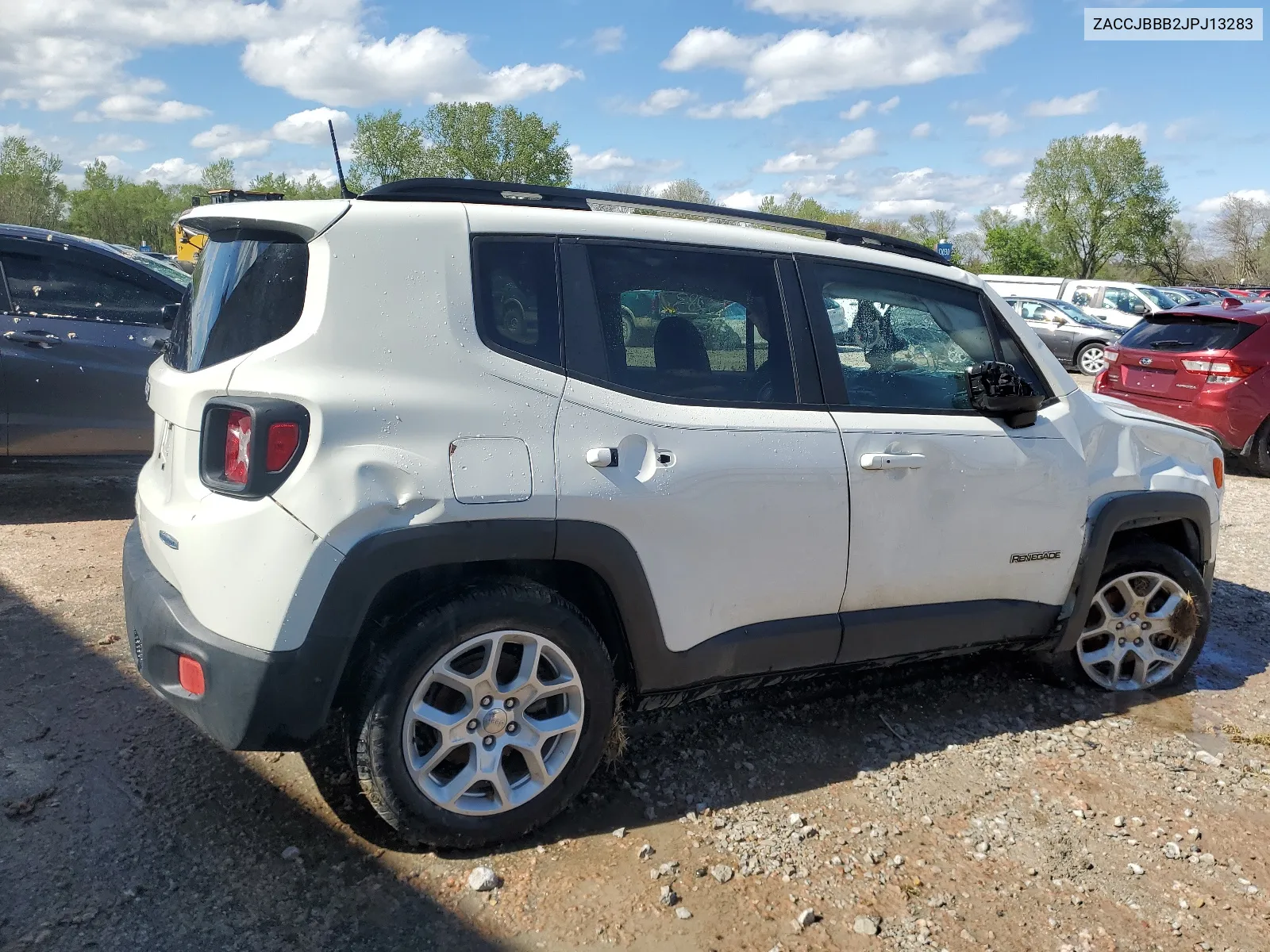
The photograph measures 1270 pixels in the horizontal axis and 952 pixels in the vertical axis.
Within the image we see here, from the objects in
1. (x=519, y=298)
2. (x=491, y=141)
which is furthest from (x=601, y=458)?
(x=491, y=141)

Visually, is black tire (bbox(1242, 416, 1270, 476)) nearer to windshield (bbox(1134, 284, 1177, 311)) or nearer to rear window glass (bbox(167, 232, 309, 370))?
rear window glass (bbox(167, 232, 309, 370))

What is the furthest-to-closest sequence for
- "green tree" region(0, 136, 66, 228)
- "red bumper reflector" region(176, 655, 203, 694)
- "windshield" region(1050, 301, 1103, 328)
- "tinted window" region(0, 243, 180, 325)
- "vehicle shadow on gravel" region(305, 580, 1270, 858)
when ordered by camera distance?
"green tree" region(0, 136, 66, 228)
"windshield" region(1050, 301, 1103, 328)
"tinted window" region(0, 243, 180, 325)
"vehicle shadow on gravel" region(305, 580, 1270, 858)
"red bumper reflector" region(176, 655, 203, 694)

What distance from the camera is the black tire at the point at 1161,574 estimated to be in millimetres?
4066

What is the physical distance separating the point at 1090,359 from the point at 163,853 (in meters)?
19.5

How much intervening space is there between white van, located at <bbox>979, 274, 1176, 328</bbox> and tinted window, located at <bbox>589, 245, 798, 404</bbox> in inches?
785

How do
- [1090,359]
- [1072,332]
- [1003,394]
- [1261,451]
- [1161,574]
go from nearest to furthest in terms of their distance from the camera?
[1003,394] < [1161,574] < [1261,451] < [1090,359] < [1072,332]

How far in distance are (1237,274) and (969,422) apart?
72.1m

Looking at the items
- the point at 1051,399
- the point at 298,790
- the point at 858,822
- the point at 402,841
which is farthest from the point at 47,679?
the point at 1051,399

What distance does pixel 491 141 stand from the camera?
61344mm

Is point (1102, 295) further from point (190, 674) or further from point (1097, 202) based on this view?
point (1097, 202)

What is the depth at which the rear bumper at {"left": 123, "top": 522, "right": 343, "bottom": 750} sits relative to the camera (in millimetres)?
2508

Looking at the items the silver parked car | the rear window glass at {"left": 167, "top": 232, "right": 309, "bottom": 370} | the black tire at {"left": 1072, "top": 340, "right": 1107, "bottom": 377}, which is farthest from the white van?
the rear window glass at {"left": 167, "top": 232, "right": 309, "bottom": 370}

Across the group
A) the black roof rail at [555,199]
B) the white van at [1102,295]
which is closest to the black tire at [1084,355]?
Result: the white van at [1102,295]

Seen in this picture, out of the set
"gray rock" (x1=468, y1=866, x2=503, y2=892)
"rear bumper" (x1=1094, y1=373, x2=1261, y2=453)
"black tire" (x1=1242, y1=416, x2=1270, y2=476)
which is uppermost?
"rear bumper" (x1=1094, y1=373, x2=1261, y2=453)
